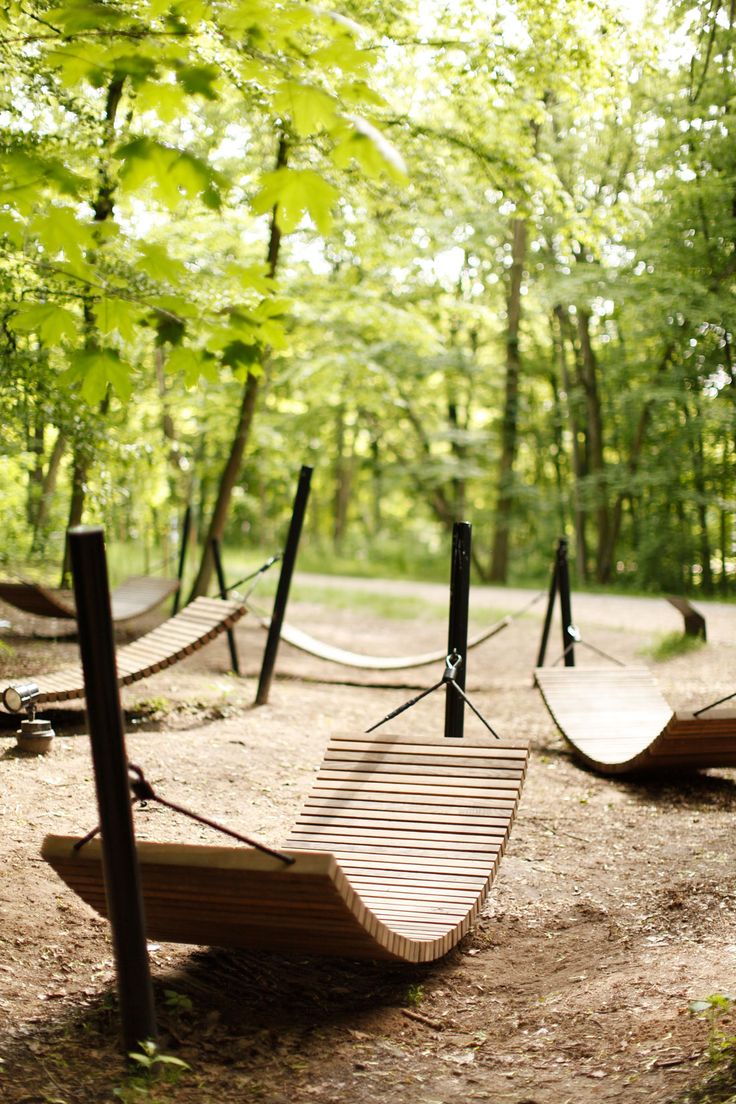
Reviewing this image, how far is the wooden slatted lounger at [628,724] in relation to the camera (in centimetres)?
505

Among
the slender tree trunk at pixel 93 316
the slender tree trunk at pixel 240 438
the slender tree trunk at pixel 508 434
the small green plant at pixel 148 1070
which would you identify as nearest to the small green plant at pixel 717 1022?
the small green plant at pixel 148 1070

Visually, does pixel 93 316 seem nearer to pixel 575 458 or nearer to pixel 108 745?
pixel 108 745

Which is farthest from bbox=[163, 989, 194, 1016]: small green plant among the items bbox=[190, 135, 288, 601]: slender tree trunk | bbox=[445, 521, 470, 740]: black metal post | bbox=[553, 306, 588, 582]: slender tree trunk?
bbox=[553, 306, 588, 582]: slender tree trunk

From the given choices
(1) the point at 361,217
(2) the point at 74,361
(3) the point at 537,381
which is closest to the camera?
(2) the point at 74,361

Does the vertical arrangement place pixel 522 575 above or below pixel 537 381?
below

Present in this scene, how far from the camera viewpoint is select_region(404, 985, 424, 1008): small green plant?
3164 millimetres

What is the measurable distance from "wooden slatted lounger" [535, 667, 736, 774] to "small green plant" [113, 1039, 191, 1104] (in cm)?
323

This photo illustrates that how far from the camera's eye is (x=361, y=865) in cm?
358

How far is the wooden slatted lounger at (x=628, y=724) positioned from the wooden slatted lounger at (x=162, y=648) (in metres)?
2.28

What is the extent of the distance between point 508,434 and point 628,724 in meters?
11.8

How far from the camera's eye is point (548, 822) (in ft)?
16.7

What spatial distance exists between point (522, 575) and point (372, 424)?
4171 millimetres

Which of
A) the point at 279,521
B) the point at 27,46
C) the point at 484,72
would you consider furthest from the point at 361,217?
the point at 279,521

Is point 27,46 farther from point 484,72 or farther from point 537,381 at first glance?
point 537,381
